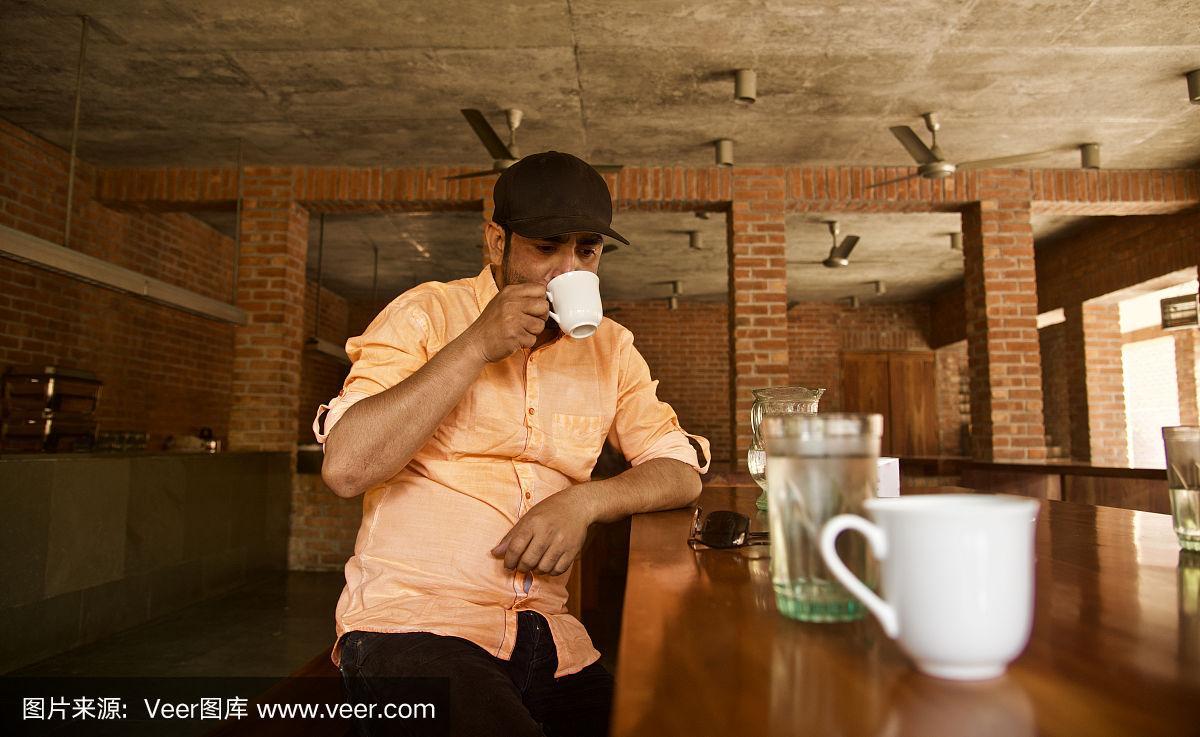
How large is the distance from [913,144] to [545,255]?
3790mm

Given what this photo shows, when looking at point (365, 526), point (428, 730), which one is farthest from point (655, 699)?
point (365, 526)

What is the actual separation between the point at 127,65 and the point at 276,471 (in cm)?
261

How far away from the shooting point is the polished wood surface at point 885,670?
390 millimetres

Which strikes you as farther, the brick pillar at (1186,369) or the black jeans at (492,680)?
the brick pillar at (1186,369)

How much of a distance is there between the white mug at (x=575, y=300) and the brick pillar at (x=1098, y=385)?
24.7ft

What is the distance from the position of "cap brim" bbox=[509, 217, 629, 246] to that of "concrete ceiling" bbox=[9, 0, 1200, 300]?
257 centimetres

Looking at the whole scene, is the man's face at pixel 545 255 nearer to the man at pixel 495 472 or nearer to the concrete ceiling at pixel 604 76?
the man at pixel 495 472

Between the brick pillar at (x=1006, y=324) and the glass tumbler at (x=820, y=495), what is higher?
the brick pillar at (x=1006, y=324)

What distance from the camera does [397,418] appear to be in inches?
40.8

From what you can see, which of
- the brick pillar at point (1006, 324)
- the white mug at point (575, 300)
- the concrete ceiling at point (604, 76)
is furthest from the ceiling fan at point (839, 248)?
the white mug at point (575, 300)

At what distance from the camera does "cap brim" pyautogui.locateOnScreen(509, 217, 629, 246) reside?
1188mm

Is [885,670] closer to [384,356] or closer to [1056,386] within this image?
[384,356]

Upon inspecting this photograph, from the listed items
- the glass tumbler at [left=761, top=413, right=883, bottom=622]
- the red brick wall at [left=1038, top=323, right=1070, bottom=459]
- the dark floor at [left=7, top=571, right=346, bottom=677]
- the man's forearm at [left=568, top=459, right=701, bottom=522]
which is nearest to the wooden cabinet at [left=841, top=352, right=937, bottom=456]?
the red brick wall at [left=1038, top=323, right=1070, bottom=459]

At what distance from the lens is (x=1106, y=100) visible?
14.1 ft
